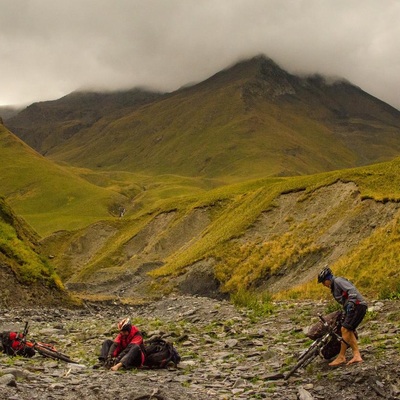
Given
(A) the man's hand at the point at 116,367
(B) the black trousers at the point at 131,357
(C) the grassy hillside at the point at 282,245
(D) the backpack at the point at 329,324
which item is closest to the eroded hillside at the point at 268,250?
(C) the grassy hillside at the point at 282,245

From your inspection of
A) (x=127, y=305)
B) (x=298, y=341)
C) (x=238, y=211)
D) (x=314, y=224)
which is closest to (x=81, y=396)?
(x=298, y=341)

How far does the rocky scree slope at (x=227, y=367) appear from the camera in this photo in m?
13.0

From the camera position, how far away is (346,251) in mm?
42281

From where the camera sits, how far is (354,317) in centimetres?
1456

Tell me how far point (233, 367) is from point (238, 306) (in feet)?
38.5

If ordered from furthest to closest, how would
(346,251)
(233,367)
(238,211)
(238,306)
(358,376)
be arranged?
(238,211) → (346,251) → (238,306) → (233,367) → (358,376)

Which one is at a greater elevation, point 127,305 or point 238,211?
point 238,211

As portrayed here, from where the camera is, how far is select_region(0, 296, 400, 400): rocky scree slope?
13047mm

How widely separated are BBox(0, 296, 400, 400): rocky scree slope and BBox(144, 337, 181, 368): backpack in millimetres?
347

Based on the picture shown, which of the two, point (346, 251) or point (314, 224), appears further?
point (314, 224)

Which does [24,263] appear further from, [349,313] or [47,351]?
[349,313]

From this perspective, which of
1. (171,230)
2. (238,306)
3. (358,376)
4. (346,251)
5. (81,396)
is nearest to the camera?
(81,396)

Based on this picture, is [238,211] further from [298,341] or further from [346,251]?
[298,341]

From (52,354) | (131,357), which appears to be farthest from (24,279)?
(131,357)
